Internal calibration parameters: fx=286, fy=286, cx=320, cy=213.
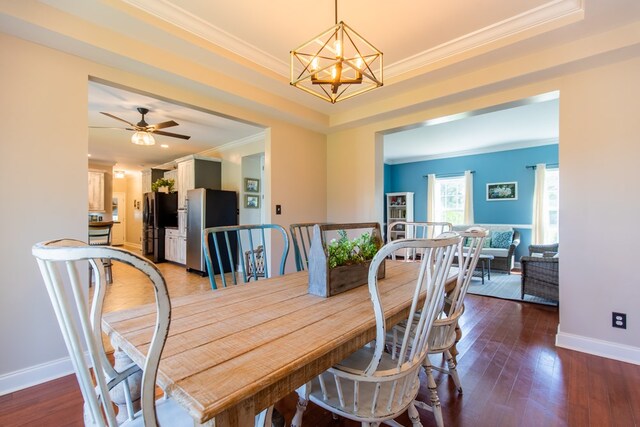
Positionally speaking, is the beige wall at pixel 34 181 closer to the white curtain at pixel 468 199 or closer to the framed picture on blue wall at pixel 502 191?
the white curtain at pixel 468 199

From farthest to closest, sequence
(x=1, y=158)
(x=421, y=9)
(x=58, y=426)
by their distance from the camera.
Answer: (x=421, y=9)
(x=1, y=158)
(x=58, y=426)

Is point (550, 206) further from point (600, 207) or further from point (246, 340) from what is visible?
point (246, 340)

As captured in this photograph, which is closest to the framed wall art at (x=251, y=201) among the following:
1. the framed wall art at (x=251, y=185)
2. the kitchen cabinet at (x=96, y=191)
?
the framed wall art at (x=251, y=185)

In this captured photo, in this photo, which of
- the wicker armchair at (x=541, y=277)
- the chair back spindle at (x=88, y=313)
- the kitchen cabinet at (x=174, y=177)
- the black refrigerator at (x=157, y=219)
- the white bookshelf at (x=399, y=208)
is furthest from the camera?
the white bookshelf at (x=399, y=208)

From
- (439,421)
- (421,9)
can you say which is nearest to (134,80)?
(421,9)

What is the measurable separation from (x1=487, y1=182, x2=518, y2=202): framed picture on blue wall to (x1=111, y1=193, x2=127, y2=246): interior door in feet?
35.1

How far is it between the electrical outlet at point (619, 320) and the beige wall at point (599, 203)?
0.03 meters

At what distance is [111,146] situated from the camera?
5.59 m

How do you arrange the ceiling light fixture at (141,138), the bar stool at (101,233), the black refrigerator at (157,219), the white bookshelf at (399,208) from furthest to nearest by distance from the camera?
the white bookshelf at (399,208), the black refrigerator at (157,219), the bar stool at (101,233), the ceiling light fixture at (141,138)

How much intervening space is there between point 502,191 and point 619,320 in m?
4.46

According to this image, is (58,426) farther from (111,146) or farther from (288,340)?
(111,146)

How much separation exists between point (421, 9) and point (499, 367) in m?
2.61

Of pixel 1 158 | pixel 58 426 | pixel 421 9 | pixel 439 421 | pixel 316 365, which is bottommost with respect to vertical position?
pixel 58 426

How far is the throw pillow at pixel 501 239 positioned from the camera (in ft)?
18.3
